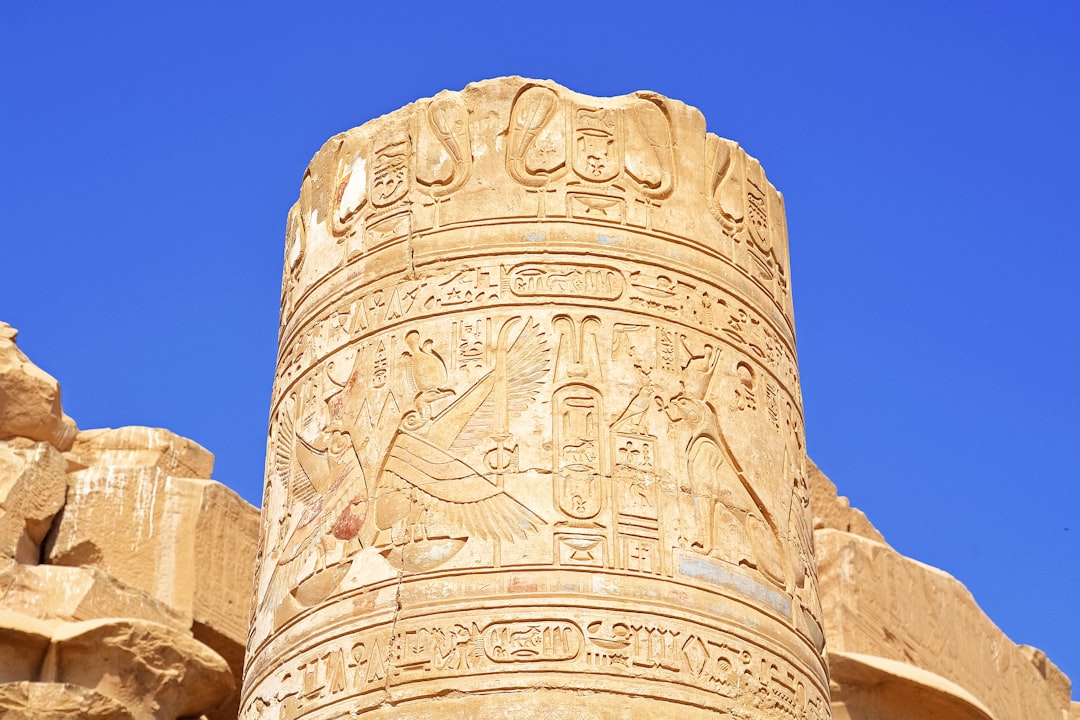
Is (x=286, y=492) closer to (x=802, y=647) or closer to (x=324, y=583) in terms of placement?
(x=324, y=583)

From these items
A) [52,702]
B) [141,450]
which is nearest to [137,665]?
[52,702]

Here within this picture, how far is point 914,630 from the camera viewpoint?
13.0 metres

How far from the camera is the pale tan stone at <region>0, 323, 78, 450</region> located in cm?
1203

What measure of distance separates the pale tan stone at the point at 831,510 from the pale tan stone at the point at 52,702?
5.60 metres

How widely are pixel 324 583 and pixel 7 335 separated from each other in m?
5.74

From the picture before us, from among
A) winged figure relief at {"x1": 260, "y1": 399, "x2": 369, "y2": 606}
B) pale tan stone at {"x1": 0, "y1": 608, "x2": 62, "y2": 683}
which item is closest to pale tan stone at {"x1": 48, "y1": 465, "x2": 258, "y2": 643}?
pale tan stone at {"x1": 0, "y1": 608, "x2": 62, "y2": 683}

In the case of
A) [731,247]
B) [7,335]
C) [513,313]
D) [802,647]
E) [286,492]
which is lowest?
[802,647]

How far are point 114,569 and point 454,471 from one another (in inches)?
207

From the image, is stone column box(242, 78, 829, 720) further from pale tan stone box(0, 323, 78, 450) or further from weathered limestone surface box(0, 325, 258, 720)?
pale tan stone box(0, 323, 78, 450)

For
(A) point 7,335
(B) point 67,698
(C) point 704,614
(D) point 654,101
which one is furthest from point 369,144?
(A) point 7,335

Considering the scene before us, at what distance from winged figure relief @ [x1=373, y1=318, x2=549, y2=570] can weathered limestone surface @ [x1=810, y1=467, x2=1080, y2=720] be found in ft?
14.2

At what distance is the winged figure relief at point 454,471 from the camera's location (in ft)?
23.7

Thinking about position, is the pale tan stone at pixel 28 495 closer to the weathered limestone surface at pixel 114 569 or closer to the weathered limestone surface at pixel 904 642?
the weathered limestone surface at pixel 114 569

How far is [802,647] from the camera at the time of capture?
7668mm
